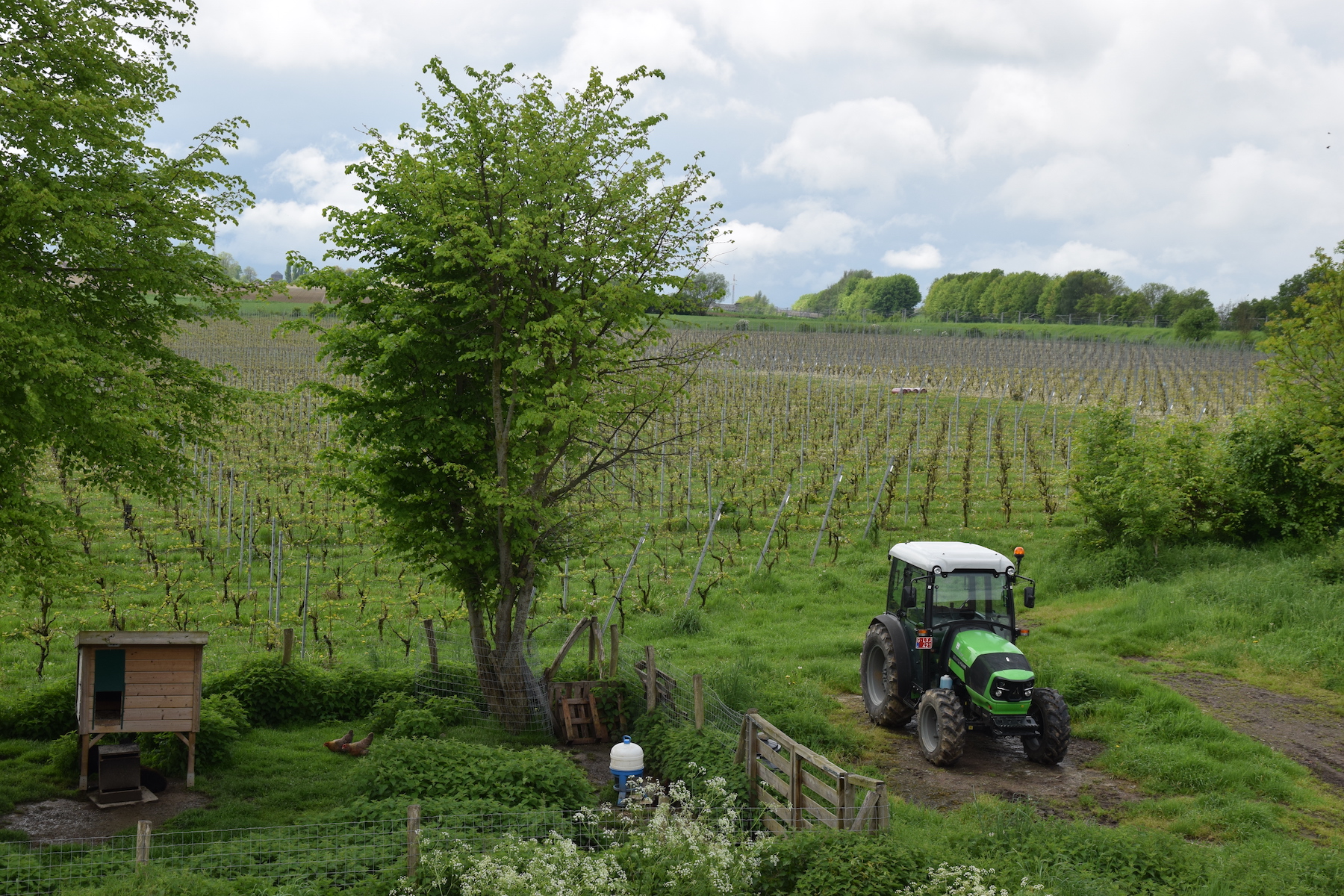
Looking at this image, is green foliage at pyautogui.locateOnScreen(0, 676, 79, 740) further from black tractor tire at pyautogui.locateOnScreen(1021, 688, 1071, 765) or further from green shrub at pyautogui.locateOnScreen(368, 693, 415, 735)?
black tractor tire at pyautogui.locateOnScreen(1021, 688, 1071, 765)

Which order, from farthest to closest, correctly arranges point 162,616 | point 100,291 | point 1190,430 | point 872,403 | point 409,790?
1. point 872,403
2. point 1190,430
3. point 162,616
4. point 100,291
5. point 409,790

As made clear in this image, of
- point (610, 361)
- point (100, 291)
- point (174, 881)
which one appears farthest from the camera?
point (610, 361)

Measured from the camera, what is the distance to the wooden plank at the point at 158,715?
1148 centimetres

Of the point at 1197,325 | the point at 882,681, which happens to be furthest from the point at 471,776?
the point at 1197,325

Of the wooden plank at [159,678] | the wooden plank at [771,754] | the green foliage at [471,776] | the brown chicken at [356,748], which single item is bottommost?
the brown chicken at [356,748]

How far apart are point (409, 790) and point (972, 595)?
7.51 meters

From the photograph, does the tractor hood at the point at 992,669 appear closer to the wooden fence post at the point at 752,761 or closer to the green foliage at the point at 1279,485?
the wooden fence post at the point at 752,761

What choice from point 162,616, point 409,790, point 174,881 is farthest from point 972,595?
point 162,616

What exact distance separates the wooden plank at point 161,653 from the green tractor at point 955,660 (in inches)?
344

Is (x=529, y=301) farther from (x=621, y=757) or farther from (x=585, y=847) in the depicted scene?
(x=585, y=847)

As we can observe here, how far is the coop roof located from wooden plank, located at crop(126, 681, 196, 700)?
49cm

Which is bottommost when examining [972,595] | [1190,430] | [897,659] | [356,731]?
[356,731]

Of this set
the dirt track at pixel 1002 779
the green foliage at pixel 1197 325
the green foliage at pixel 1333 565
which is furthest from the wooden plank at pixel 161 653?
the green foliage at pixel 1197 325

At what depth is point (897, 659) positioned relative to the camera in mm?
13531
